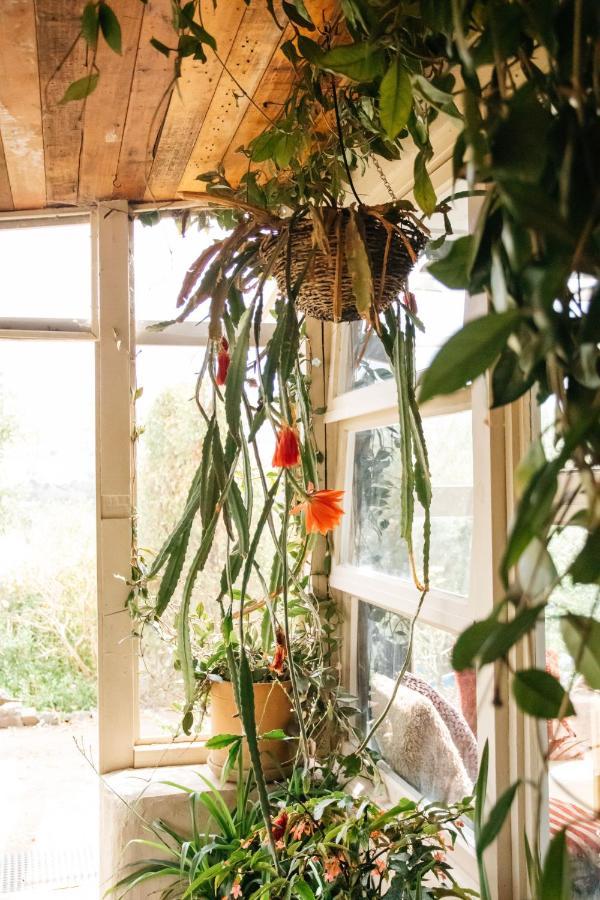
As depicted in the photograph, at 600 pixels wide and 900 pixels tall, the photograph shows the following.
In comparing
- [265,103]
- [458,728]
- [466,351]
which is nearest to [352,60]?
[466,351]

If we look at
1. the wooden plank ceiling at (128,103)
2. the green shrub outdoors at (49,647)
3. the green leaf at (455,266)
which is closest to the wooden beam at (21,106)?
the wooden plank ceiling at (128,103)

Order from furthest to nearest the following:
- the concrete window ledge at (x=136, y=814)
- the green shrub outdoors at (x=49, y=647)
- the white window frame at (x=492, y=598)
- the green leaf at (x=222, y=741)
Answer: the green shrub outdoors at (x=49, y=647) → the concrete window ledge at (x=136, y=814) → the green leaf at (x=222, y=741) → the white window frame at (x=492, y=598)

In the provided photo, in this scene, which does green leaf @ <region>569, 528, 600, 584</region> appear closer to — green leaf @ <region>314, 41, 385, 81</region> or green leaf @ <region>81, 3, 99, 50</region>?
green leaf @ <region>314, 41, 385, 81</region>

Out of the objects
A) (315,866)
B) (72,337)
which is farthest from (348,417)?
(315,866)

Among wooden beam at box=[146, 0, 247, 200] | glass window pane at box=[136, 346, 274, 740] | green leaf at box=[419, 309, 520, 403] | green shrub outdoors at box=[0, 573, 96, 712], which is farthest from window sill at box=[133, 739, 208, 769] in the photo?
green leaf at box=[419, 309, 520, 403]

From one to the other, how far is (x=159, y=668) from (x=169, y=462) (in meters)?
0.64

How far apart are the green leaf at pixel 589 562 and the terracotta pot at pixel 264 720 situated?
187cm

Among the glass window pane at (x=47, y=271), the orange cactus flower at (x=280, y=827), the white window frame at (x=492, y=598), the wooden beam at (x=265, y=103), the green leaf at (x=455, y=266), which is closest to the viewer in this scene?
the green leaf at (x=455, y=266)

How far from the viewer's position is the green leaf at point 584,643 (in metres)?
0.39

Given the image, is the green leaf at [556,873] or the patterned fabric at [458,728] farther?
the patterned fabric at [458,728]

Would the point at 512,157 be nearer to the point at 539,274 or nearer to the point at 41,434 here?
the point at 539,274

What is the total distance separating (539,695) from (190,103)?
1905 millimetres

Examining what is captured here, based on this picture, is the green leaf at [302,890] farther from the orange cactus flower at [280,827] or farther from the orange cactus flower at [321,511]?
the orange cactus flower at [321,511]

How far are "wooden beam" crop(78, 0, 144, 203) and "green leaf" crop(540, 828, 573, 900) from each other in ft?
5.33
